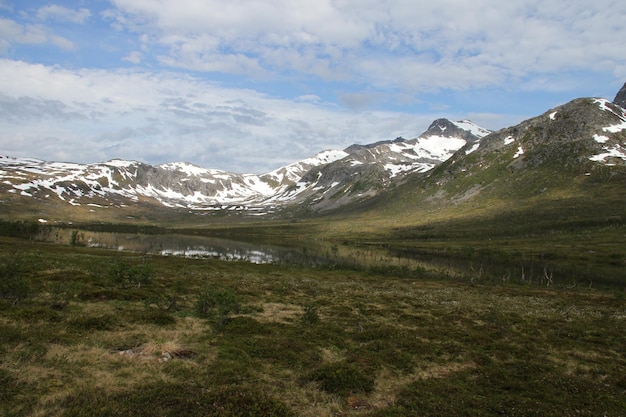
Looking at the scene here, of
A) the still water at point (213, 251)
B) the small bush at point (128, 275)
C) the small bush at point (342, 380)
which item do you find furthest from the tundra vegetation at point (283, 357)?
the still water at point (213, 251)

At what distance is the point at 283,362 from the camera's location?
18.5 metres

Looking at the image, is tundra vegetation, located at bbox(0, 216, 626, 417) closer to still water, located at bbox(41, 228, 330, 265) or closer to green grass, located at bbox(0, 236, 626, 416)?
green grass, located at bbox(0, 236, 626, 416)

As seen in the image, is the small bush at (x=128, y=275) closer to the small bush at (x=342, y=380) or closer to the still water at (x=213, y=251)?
the small bush at (x=342, y=380)

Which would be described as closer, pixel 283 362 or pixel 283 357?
pixel 283 362

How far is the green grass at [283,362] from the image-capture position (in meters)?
13.5

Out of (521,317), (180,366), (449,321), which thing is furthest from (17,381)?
(521,317)

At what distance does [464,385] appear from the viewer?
17031 millimetres

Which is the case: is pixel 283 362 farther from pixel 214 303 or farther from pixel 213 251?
pixel 213 251

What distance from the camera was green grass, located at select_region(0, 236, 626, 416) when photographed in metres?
13.5

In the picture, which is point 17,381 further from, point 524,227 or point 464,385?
point 524,227

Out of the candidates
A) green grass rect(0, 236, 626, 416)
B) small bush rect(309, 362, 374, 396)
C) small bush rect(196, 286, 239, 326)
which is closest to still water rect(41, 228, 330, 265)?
small bush rect(196, 286, 239, 326)

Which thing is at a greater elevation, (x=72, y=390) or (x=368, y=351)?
(x=72, y=390)

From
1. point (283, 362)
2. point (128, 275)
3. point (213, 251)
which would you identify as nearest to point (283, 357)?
point (283, 362)

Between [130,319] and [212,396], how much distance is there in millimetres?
12288
